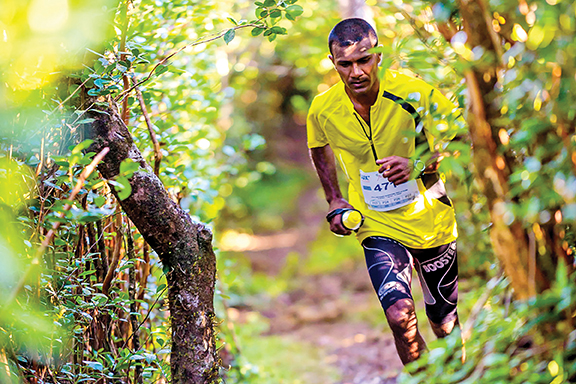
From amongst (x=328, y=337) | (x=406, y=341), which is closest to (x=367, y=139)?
(x=406, y=341)

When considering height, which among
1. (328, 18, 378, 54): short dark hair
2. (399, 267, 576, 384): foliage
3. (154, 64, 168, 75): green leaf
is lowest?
(399, 267, 576, 384): foliage

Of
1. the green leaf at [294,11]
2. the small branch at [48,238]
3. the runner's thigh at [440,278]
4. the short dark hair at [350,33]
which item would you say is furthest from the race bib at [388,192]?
the small branch at [48,238]

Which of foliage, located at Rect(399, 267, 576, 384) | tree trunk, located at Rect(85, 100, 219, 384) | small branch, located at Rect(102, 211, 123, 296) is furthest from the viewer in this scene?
small branch, located at Rect(102, 211, 123, 296)

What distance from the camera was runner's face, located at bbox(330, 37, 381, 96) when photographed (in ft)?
8.38

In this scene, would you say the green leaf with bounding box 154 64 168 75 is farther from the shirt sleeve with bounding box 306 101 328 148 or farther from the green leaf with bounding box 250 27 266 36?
the shirt sleeve with bounding box 306 101 328 148

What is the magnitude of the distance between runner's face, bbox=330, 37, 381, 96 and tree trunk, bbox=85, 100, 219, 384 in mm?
1055

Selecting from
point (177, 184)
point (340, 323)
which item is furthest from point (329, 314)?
point (177, 184)

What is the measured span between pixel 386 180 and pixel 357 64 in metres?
0.61

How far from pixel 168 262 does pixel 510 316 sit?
1.31 meters

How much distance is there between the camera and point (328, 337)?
555cm

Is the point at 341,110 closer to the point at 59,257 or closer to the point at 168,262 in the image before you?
the point at 168,262

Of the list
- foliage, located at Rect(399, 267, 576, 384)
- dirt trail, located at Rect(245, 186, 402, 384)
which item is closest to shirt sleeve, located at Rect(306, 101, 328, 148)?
foliage, located at Rect(399, 267, 576, 384)

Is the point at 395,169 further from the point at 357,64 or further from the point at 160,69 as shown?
the point at 160,69

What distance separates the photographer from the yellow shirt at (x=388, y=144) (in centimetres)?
265
